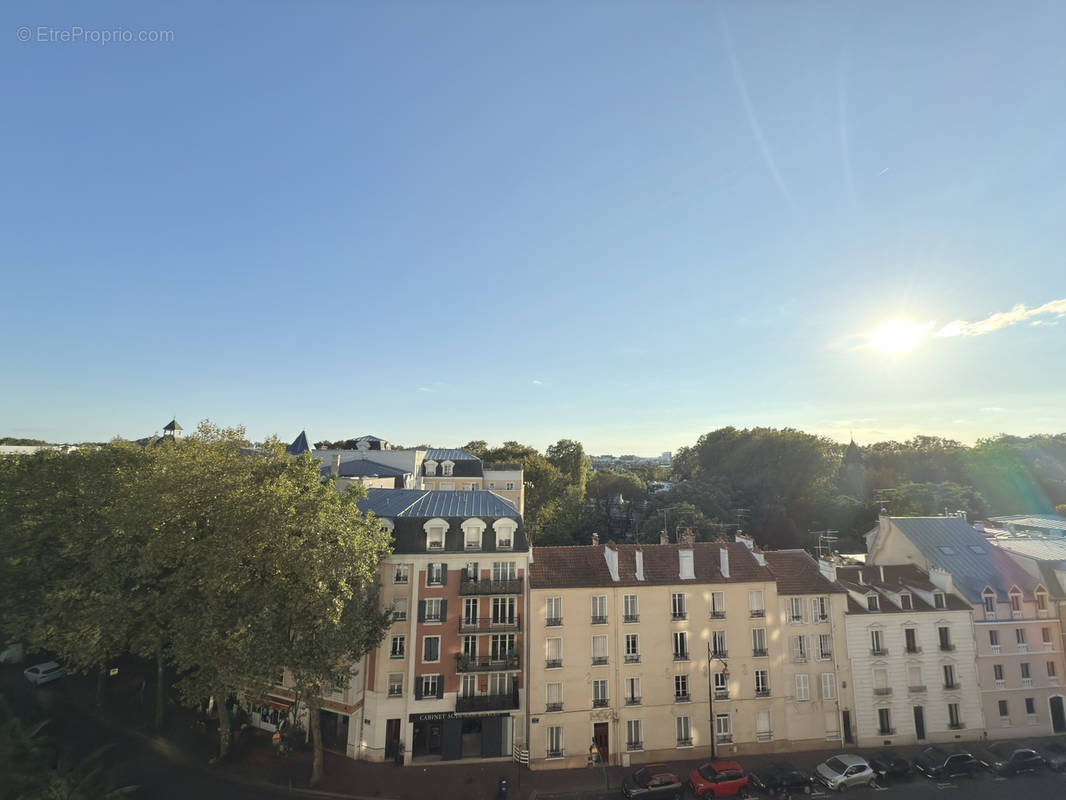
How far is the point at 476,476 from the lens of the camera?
8162cm

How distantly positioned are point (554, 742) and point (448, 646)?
9.18m

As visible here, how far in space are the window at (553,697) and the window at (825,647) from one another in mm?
18400

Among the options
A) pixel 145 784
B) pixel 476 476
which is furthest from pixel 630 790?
pixel 476 476

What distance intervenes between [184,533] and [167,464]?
6.71m

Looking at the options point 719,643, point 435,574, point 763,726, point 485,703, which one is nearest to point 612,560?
point 719,643

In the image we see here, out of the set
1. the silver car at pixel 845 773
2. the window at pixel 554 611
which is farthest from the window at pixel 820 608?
the window at pixel 554 611

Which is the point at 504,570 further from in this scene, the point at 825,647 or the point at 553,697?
the point at 825,647

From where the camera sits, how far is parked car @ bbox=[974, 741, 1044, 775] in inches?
1240

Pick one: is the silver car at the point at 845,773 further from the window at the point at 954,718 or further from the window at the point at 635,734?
the window at the point at 635,734

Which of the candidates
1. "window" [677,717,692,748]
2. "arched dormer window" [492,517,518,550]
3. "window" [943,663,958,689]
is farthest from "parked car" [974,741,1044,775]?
"arched dormer window" [492,517,518,550]

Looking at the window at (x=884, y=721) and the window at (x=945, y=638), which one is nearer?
the window at (x=884, y=721)

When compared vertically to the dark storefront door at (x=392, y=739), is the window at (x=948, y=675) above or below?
above

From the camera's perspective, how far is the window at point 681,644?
34.0 metres

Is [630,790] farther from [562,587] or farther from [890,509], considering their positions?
[890,509]
